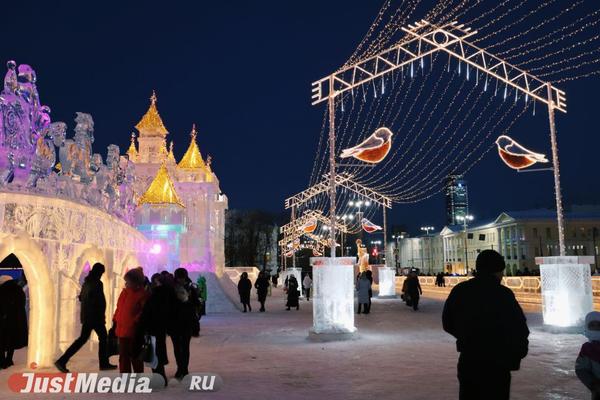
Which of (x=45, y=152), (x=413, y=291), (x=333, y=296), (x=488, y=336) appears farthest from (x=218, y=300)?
(x=488, y=336)

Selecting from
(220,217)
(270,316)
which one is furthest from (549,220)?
(270,316)

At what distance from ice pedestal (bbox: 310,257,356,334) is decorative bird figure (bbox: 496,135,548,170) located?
5276 millimetres

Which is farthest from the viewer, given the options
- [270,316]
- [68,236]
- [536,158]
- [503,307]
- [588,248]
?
[588,248]

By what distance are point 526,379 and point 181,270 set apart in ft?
16.9

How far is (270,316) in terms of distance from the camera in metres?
19.5

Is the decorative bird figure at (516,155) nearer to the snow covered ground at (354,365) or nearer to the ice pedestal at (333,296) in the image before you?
the snow covered ground at (354,365)

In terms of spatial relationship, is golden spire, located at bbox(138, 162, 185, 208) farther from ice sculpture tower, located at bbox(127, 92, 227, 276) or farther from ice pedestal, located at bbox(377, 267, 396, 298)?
ice pedestal, located at bbox(377, 267, 396, 298)

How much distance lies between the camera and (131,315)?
23.6 feet

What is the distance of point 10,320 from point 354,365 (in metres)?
5.72

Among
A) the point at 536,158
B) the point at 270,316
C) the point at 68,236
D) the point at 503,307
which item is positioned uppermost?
the point at 536,158

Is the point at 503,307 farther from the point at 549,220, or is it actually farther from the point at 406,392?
the point at 549,220

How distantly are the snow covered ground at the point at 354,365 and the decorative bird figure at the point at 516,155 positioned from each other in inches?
169

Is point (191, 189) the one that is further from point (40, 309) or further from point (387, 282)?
point (40, 309)

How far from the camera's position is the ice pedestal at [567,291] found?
13.2 meters
